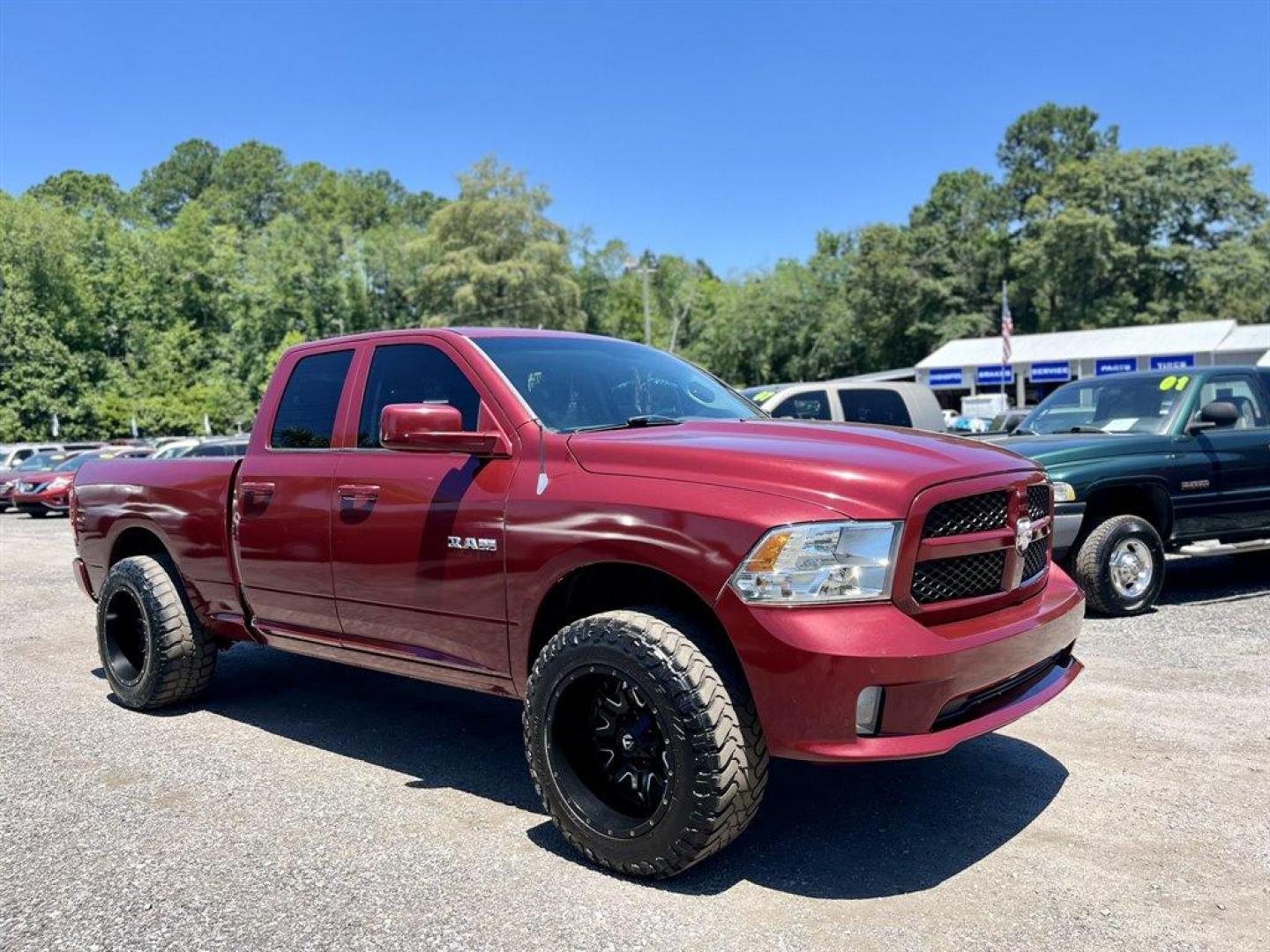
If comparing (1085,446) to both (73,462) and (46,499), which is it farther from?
(73,462)

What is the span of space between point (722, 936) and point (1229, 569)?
8.79 m

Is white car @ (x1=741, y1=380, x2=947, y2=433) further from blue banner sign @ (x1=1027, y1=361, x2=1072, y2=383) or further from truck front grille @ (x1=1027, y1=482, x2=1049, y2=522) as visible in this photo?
blue banner sign @ (x1=1027, y1=361, x2=1072, y2=383)

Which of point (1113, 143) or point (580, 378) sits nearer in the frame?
point (580, 378)

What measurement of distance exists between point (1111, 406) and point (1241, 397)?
1106 millimetres

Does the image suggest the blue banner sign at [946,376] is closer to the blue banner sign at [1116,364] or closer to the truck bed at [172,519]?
the blue banner sign at [1116,364]

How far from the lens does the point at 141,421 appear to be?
53.0 metres

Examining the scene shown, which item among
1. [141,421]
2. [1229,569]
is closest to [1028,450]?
[1229,569]

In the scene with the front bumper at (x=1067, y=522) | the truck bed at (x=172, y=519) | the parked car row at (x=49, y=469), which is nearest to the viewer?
the truck bed at (x=172, y=519)

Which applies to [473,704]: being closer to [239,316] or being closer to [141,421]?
[141,421]

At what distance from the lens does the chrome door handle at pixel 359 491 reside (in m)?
4.38

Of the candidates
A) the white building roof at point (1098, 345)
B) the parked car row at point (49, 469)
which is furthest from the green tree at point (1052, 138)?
the parked car row at point (49, 469)

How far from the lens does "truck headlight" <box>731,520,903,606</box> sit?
3.14 m

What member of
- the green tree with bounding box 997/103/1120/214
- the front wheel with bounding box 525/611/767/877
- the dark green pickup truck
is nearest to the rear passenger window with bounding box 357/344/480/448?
the front wheel with bounding box 525/611/767/877

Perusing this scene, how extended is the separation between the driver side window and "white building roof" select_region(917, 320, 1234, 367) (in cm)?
3858
